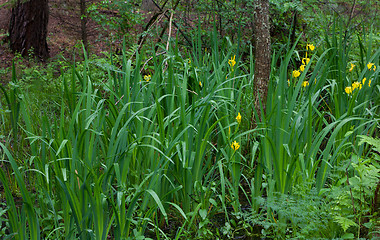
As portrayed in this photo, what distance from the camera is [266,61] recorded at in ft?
11.1

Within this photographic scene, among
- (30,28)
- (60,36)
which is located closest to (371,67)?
(30,28)

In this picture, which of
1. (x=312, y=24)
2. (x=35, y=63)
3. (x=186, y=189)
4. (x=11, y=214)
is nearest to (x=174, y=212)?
(x=186, y=189)

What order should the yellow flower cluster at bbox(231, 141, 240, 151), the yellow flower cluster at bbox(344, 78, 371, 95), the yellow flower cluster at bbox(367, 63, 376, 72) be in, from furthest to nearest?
the yellow flower cluster at bbox(367, 63, 376, 72)
the yellow flower cluster at bbox(344, 78, 371, 95)
the yellow flower cluster at bbox(231, 141, 240, 151)

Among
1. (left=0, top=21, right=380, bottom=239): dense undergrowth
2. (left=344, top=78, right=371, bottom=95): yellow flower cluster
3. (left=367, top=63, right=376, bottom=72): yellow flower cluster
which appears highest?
(left=367, top=63, right=376, bottom=72): yellow flower cluster

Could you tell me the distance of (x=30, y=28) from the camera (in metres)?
8.18

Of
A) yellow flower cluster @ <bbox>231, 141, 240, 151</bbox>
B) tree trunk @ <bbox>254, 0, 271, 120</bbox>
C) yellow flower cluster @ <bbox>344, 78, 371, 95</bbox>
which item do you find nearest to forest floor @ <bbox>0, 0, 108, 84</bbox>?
tree trunk @ <bbox>254, 0, 271, 120</bbox>

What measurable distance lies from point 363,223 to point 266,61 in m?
1.62

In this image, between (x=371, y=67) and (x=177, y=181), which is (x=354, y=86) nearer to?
(x=371, y=67)

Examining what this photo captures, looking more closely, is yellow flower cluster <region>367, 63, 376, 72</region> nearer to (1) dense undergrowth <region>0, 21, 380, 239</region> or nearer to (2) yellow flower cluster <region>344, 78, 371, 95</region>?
(2) yellow flower cluster <region>344, 78, 371, 95</region>

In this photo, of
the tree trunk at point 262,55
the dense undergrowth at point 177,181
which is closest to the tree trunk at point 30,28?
the tree trunk at point 262,55

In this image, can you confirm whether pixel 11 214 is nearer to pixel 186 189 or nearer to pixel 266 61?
pixel 186 189

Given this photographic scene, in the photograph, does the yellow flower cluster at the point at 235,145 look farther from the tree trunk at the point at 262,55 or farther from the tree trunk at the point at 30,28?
the tree trunk at the point at 30,28

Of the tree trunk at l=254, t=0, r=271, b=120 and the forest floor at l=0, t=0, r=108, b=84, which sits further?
the forest floor at l=0, t=0, r=108, b=84

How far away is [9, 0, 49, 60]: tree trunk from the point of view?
8031mm
